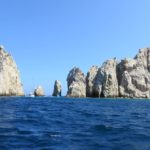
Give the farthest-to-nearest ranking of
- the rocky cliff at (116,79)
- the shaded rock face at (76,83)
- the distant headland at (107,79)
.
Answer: the shaded rock face at (76,83), the rocky cliff at (116,79), the distant headland at (107,79)

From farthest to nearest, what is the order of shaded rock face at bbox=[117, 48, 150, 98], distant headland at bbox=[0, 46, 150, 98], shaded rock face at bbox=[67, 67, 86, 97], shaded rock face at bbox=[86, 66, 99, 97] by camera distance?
shaded rock face at bbox=[86, 66, 99, 97] → shaded rock face at bbox=[67, 67, 86, 97] → shaded rock face at bbox=[117, 48, 150, 98] → distant headland at bbox=[0, 46, 150, 98]

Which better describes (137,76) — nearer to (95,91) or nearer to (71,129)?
(95,91)

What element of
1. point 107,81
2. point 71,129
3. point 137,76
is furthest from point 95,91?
point 71,129

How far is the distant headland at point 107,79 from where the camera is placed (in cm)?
15212

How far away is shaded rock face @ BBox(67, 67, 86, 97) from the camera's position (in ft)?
551

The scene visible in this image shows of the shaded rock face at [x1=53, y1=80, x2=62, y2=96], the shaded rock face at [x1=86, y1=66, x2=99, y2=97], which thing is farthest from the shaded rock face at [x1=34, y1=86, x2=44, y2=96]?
the shaded rock face at [x1=86, y1=66, x2=99, y2=97]

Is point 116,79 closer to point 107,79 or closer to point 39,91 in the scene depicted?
point 107,79

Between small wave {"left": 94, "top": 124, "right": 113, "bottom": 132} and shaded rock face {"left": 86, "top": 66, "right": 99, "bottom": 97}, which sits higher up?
shaded rock face {"left": 86, "top": 66, "right": 99, "bottom": 97}

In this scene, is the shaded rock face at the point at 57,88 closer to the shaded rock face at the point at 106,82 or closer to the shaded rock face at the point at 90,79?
the shaded rock face at the point at 90,79

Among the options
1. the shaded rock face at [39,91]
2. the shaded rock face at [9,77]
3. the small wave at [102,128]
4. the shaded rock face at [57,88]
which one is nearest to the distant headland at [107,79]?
the shaded rock face at [9,77]

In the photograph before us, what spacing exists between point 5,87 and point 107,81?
1678 inches

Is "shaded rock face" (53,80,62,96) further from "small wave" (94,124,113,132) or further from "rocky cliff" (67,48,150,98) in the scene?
"small wave" (94,124,113,132)

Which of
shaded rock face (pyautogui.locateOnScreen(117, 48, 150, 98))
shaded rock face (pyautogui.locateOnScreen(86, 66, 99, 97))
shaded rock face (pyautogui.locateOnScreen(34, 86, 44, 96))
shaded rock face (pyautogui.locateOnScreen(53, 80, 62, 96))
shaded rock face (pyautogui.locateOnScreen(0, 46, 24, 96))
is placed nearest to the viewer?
shaded rock face (pyautogui.locateOnScreen(0, 46, 24, 96))

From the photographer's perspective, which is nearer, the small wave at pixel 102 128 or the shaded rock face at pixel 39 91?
the small wave at pixel 102 128
